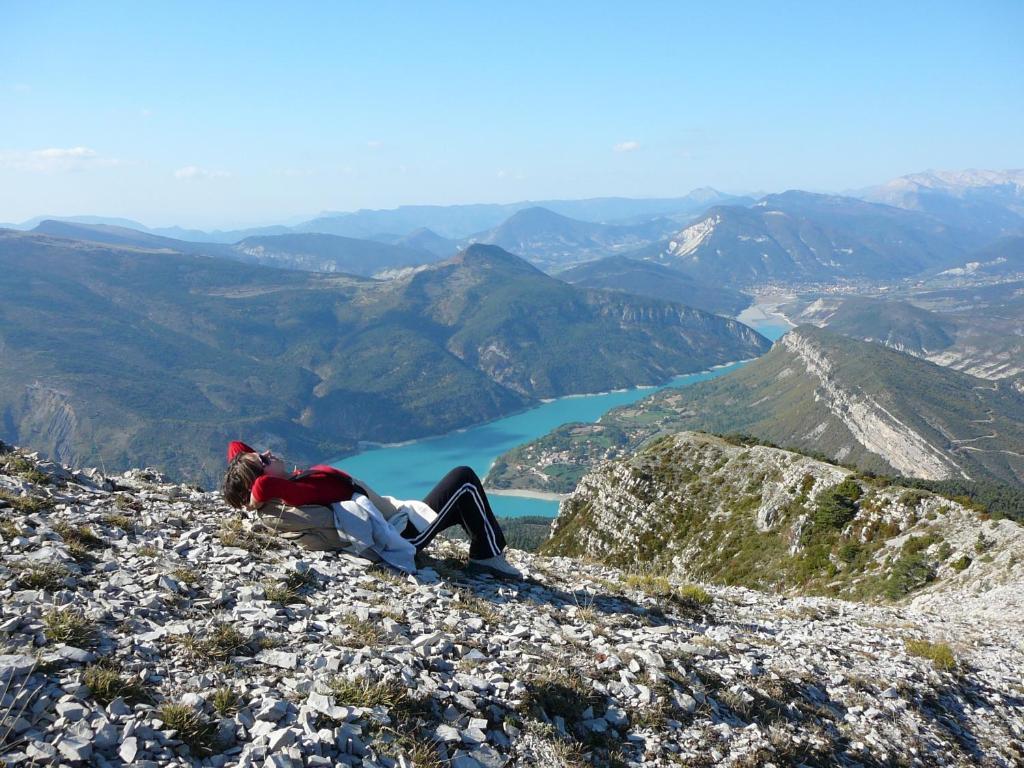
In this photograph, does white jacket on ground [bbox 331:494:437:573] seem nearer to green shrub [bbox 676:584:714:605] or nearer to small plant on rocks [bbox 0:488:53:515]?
small plant on rocks [bbox 0:488:53:515]

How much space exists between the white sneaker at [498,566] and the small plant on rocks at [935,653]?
9.35 meters

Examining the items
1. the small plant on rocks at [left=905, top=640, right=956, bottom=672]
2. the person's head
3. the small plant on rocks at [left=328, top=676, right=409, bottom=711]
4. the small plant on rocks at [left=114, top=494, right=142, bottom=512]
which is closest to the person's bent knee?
the person's head

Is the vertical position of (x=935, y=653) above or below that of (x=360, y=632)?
below

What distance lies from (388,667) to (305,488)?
16.6ft

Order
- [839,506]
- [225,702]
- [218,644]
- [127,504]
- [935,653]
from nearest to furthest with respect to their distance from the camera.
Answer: [225,702] < [218,644] < [127,504] < [935,653] < [839,506]

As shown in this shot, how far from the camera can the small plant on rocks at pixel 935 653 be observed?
14.1m

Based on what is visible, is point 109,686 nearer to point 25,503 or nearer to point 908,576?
point 25,503

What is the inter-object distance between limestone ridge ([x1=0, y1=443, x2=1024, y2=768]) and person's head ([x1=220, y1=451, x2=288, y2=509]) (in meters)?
0.56

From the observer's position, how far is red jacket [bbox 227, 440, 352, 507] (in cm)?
1275

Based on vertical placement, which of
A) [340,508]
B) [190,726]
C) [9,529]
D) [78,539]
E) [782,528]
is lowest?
[782,528]

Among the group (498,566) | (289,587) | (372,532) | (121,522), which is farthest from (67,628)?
(498,566)

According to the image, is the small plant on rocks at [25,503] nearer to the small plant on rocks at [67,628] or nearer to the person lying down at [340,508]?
the person lying down at [340,508]

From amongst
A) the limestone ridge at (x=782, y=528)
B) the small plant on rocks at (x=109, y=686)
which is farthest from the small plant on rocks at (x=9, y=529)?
the limestone ridge at (x=782, y=528)

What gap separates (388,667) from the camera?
876 cm
